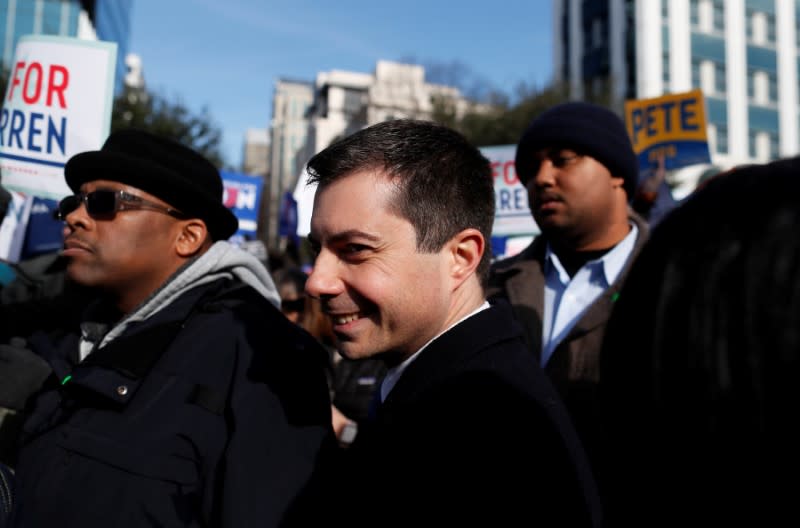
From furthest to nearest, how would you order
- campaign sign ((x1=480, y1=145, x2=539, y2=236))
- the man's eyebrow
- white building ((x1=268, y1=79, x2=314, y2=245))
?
white building ((x1=268, y1=79, x2=314, y2=245))
campaign sign ((x1=480, y1=145, x2=539, y2=236))
the man's eyebrow

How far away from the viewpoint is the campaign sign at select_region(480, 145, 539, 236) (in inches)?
239

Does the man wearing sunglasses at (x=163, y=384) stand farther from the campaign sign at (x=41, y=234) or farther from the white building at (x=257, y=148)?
the white building at (x=257, y=148)

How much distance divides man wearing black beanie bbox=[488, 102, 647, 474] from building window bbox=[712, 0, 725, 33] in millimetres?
43777

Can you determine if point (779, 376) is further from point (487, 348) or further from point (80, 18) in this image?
point (80, 18)

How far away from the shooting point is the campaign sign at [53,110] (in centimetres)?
367

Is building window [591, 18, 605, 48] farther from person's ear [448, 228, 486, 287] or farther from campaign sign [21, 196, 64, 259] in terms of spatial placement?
person's ear [448, 228, 486, 287]

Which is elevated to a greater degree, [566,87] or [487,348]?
[566,87]

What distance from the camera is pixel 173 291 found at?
219 centimetres

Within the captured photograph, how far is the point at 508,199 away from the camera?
6.18m

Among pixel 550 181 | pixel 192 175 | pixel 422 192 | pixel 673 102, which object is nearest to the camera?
pixel 422 192

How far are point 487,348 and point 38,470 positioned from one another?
1193mm

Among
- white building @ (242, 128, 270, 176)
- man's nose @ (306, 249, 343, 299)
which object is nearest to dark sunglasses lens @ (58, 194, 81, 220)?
man's nose @ (306, 249, 343, 299)

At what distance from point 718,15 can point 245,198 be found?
4050 cm

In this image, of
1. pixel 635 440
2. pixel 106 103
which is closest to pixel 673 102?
pixel 106 103
